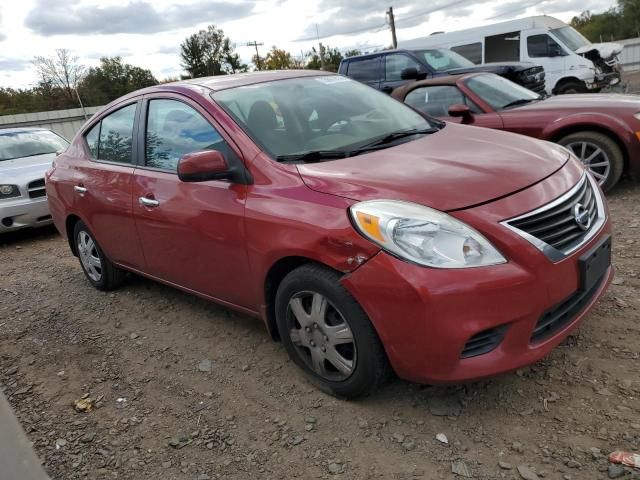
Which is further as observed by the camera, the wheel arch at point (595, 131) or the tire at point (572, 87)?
the tire at point (572, 87)

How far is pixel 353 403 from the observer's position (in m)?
2.69

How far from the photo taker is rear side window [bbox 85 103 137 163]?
3.84 m

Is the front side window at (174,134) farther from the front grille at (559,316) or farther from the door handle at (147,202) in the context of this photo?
the front grille at (559,316)

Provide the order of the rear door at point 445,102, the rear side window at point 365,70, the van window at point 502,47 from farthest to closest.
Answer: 1. the van window at point 502,47
2. the rear side window at point 365,70
3. the rear door at point 445,102

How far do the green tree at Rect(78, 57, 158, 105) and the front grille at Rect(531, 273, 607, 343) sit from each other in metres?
62.5

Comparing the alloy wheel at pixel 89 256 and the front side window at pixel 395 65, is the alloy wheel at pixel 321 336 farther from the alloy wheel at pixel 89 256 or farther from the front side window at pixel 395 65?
the front side window at pixel 395 65

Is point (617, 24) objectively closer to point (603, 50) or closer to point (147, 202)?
point (603, 50)

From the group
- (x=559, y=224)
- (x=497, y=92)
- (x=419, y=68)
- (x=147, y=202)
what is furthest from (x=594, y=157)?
(x=419, y=68)

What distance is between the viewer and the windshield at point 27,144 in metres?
7.91

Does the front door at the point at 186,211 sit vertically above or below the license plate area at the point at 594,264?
above

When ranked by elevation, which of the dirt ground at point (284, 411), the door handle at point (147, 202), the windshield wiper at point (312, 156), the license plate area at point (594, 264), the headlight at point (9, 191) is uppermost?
the windshield wiper at point (312, 156)

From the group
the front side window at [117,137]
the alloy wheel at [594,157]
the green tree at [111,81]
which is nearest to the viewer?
the front side window at [117,137]

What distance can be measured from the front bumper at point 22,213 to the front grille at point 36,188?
64mm

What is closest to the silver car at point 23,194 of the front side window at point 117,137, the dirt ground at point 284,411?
the front side window at point 117,137
